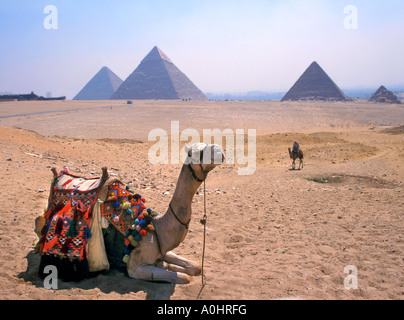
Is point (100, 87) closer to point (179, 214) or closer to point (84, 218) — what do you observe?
point (84, 218)

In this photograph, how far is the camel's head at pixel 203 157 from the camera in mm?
3633

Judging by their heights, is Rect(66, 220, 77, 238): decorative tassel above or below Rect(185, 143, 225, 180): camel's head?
below

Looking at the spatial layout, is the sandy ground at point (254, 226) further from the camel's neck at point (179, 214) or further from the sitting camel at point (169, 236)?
the camel's neck at point (179, 214)

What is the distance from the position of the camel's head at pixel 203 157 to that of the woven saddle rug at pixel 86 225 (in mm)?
905

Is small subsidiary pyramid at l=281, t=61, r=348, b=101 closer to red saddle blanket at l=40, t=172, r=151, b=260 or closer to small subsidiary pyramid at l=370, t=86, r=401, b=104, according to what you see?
small subsidiary pyramid at l=370, t=86, r=401, b=104

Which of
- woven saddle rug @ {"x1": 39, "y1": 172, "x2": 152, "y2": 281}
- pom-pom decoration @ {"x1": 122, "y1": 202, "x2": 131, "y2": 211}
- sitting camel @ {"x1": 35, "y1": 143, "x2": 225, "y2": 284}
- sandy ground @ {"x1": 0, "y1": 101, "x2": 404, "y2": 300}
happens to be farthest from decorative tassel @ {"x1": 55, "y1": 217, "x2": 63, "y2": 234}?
pom-pom decoration @ {"x1": 122, "y1": 202, "x2": 131, "y2": 211}

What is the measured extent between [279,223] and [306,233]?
67 centimetres

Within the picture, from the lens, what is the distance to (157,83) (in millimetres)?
155250

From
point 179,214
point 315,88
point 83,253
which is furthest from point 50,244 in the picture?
point 315,88

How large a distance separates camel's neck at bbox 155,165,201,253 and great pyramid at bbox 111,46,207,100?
471 ft

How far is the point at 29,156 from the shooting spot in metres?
10.4

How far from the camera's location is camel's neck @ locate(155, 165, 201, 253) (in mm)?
3926
